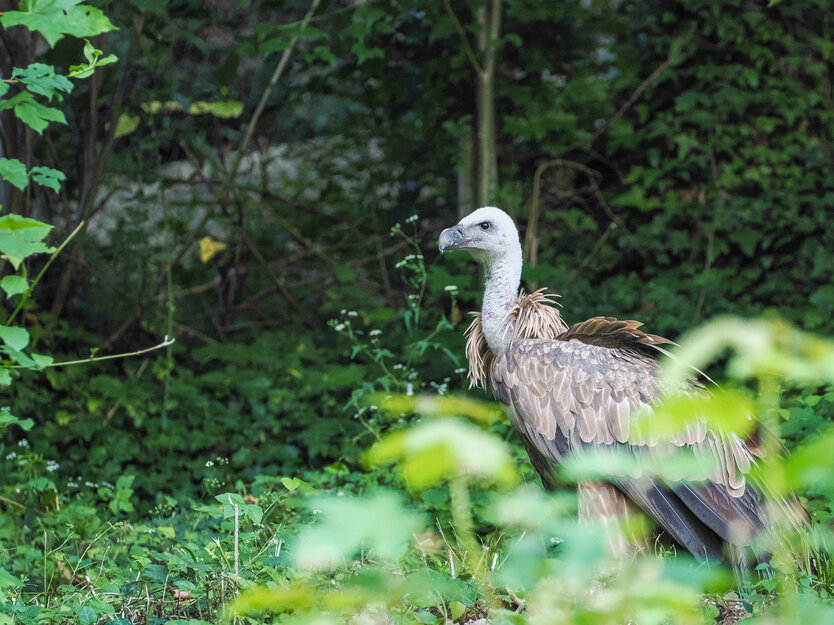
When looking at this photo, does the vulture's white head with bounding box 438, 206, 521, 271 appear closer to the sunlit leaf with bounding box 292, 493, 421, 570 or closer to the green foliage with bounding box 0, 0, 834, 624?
the green foliage with bounding box 0, 0, 834, 624

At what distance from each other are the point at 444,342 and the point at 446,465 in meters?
3.87

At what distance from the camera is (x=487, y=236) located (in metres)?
3.42

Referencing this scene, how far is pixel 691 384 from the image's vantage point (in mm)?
3010

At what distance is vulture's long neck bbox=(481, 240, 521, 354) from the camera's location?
3.42 metres

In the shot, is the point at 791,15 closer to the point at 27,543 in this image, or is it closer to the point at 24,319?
the point at 24,319

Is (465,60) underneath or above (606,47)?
underneath

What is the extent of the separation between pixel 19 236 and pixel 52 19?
58 cm

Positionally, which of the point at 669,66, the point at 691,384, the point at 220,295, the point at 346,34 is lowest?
the point at 691,384

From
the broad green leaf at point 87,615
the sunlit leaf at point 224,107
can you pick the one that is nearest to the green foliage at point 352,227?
the sunlit leaf at point 224,107

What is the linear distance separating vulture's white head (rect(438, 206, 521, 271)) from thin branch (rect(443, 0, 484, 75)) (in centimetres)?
233

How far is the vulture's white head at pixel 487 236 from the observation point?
3420 mm

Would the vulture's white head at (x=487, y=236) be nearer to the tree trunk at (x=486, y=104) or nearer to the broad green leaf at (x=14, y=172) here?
the broad green leaf at (x=14, y=172)

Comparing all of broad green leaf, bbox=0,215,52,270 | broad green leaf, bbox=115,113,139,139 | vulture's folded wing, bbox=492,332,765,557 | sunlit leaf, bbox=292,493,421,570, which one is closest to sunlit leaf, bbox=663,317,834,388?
sunlit leaf, bbox=292,493,421,570

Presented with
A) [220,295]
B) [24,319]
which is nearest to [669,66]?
[220,295]
